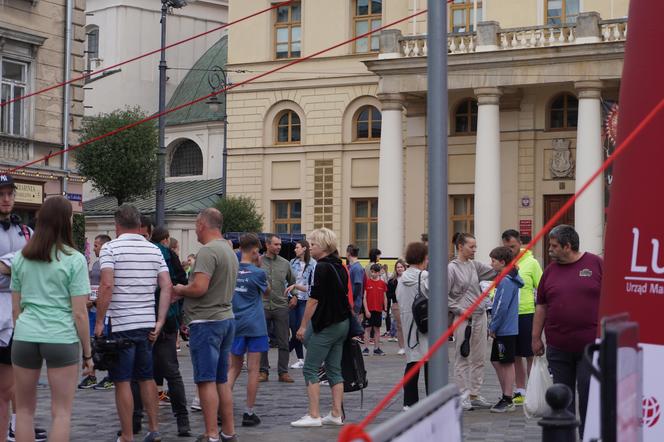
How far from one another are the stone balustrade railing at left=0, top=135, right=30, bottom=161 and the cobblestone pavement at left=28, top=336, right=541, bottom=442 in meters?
13.0

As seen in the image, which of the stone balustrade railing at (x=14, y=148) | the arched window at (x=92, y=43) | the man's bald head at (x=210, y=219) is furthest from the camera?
the arched window at (x=92, y=43)

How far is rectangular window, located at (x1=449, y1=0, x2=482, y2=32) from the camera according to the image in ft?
144

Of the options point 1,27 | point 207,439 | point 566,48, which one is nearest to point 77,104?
point 1,27

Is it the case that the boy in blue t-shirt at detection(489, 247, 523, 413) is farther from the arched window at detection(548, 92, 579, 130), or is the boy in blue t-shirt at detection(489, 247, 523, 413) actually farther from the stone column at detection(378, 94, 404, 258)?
the arched window at detection(548, 92, 579, 130)

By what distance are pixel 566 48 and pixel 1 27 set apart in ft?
60.7

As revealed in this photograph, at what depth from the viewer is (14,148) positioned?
2847cm

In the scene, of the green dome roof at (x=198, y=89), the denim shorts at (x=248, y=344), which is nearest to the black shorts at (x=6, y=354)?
the denim shorts at (x=248, y=344)

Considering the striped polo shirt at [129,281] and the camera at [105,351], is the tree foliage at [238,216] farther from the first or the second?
the camera at [105,351]

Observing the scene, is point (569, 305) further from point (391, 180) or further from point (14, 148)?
point (391, 180)

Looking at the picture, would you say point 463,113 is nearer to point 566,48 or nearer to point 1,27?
point 566,48

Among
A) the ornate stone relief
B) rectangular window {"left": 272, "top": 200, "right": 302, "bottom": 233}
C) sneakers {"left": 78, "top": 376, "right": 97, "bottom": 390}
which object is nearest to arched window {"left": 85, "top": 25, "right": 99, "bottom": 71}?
rectangular window {"left": 272, "top": 200, "right": 302, "bottom": 233}

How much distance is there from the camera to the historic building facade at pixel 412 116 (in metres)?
40.2

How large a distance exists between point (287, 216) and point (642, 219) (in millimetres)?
42225

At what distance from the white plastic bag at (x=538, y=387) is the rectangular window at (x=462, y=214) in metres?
33.5
